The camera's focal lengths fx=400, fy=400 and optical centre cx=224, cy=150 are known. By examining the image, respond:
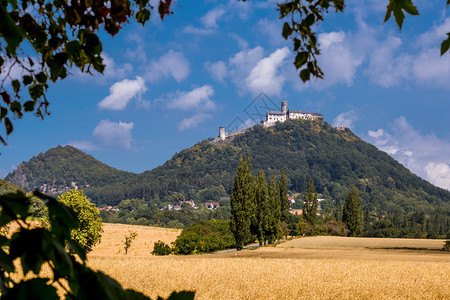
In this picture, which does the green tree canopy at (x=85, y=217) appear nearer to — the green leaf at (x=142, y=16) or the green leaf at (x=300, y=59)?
the green leaf at (x=142, y=16)

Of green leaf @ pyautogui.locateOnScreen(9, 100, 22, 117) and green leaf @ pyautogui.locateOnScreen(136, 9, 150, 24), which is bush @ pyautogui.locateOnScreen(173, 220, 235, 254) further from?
green leaf @ pyautogui.locateOnScreen(136, 9, 150, 24)

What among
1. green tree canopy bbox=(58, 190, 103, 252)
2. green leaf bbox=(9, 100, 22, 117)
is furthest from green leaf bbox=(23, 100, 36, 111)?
A: green tree canopy bbox=(58, 190, 103, 252)

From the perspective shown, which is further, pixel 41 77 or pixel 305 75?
pixel 41 77

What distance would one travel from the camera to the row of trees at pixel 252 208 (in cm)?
5456

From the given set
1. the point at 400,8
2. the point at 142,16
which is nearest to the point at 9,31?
the point at 400,8

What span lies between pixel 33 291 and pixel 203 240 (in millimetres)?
56936

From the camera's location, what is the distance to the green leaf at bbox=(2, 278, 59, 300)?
1.18m

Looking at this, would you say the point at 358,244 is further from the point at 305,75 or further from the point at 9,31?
the point at 9,31

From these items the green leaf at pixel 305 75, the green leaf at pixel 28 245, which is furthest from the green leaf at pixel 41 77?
the green leaf at pixel 28 245

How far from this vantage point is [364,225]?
120562 mm

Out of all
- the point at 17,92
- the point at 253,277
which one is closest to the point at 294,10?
the point at 17,92

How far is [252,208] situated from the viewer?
195ft

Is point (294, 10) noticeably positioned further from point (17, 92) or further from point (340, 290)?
point (340, 290)

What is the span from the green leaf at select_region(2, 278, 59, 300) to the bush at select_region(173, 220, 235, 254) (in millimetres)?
52596
